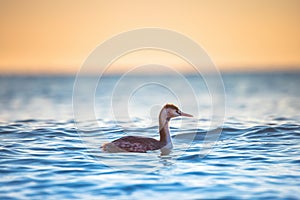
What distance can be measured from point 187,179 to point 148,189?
100 cm

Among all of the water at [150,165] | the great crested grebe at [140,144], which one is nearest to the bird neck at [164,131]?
the great crested grebe at [140,144]

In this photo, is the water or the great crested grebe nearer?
the water

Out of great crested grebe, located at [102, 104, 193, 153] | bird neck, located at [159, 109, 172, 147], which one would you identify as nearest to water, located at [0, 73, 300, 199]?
great crested grebe, located at [102, 104, 193, 153]

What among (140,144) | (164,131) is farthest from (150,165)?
(164,131)

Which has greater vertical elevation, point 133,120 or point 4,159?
point 133,120

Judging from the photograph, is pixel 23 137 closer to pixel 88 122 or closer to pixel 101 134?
pixel 101 134

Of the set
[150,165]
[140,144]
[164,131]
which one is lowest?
[150,165]

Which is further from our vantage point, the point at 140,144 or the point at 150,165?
the point at 140,144

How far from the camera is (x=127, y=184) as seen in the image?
9.72m

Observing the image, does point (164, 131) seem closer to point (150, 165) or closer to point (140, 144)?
point (140, 144)

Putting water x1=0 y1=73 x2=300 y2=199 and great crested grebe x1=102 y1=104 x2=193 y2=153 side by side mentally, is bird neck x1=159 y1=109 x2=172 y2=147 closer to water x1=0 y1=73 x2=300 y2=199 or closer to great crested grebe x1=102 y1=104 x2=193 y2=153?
great crested grebe x1=102 y1=104 x2=193 y2=153

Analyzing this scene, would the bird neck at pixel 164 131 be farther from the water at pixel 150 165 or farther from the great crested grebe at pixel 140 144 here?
the water at pixel 150 165

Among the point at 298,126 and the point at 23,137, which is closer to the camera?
the point at 23,137

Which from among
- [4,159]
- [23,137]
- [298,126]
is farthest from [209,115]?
[4,159]
